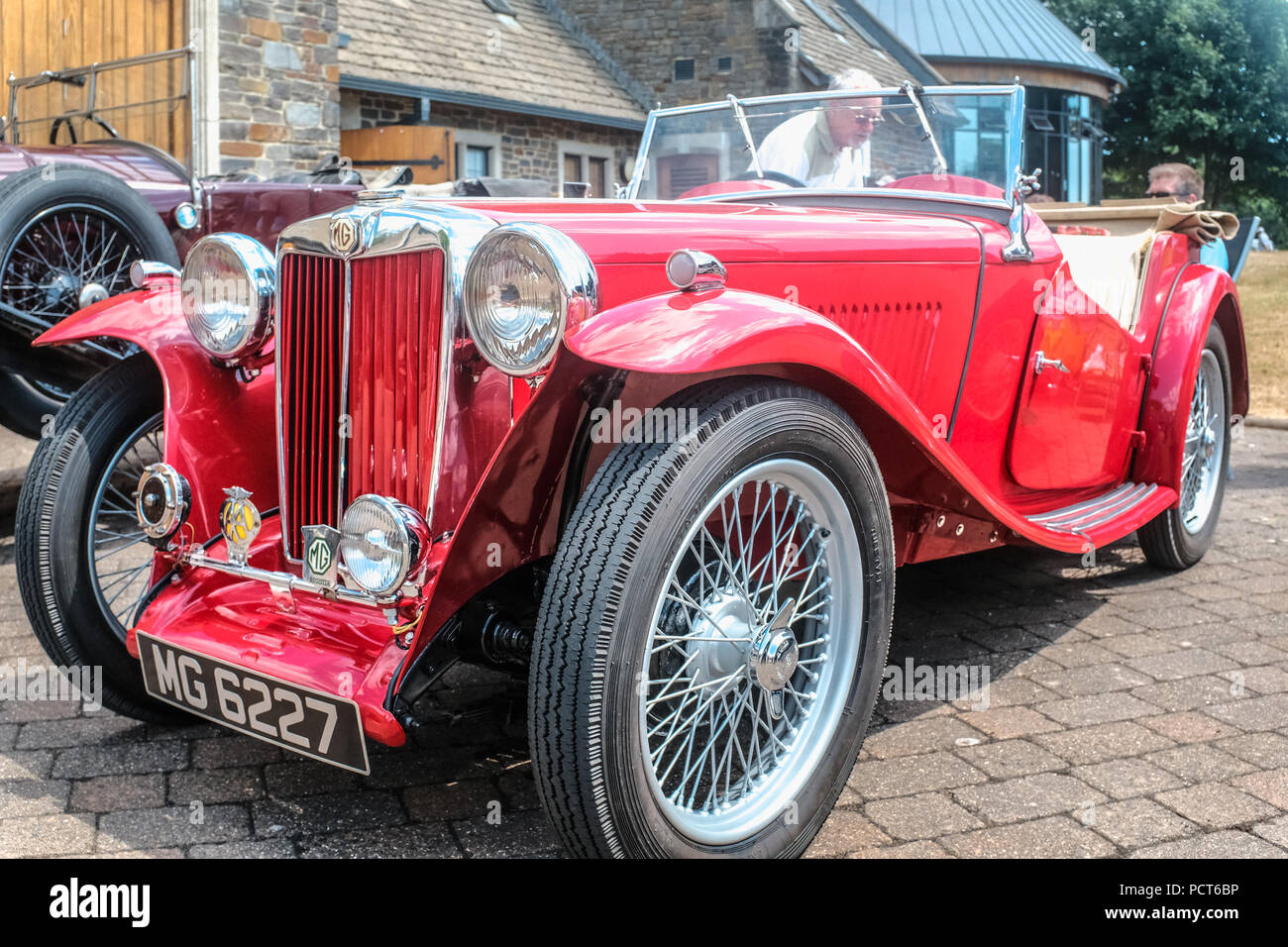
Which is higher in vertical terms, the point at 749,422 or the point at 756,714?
the point at 749,422

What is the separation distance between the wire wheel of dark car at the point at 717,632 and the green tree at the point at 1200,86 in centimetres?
3542

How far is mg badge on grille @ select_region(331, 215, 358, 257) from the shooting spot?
7.72ft

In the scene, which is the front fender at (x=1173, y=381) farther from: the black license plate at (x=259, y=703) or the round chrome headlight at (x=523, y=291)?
the black license plate at (x=259, y=703)

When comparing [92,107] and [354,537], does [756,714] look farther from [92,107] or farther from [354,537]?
[92,107]

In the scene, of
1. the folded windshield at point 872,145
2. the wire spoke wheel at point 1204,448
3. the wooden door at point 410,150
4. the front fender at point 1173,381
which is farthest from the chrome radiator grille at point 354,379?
the wooden door at point 410,150

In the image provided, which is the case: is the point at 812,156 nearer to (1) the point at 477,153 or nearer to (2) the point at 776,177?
(2) the point at 776,177

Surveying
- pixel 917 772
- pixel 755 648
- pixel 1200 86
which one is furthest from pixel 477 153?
pixel 1200 86

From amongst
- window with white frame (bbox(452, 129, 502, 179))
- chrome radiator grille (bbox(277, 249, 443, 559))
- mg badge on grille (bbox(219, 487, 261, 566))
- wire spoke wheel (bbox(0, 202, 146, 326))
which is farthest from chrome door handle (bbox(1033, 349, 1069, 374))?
window with white frame (bbox(452, 129, 502, 179))

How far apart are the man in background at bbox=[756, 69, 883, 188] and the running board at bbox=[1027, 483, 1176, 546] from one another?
1.13 m

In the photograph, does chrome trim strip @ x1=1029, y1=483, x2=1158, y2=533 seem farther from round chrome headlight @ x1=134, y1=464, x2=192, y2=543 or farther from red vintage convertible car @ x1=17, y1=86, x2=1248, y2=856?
round chrome headlight @ x1=134, y1=464, x2=192, y2=543

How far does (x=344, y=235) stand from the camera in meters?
2.37

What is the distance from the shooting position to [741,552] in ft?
7.52
